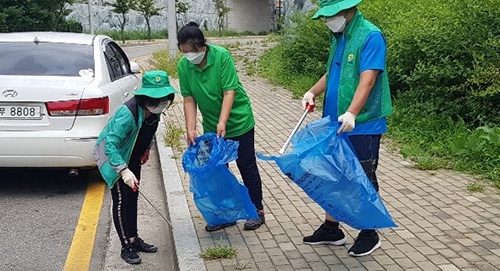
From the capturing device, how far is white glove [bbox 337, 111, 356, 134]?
377 centimetres

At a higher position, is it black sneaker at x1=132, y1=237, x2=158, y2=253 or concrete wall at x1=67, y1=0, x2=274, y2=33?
black sneaker at x1=132, y1=237, x2=158, y2=253

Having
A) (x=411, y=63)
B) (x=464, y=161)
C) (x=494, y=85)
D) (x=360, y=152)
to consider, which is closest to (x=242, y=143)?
(x=360, y=152)

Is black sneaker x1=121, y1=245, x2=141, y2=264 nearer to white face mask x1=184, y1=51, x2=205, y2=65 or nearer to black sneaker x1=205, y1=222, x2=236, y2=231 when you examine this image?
black sneaker x1=205, y1=222, x2=236, y2=231

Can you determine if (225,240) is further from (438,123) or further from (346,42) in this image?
(438,123)

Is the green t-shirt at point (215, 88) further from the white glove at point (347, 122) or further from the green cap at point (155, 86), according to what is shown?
the white glove at point (347, 122)

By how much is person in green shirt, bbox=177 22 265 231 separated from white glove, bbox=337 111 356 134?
1.01 metres

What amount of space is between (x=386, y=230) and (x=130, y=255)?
71.7 inches

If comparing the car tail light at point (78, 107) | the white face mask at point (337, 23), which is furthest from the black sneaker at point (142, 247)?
the white face mask at point (337, 23)

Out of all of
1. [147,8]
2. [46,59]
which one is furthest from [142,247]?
[147,8]

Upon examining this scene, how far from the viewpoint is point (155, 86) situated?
164 inches

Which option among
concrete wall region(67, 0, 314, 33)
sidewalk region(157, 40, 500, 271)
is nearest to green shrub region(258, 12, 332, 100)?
sidewalk region(157, 40, 500, 271)

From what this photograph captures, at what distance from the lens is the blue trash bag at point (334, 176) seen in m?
3.78

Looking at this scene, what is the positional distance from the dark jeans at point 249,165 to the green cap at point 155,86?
0.76 m

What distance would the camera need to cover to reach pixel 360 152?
405cm
